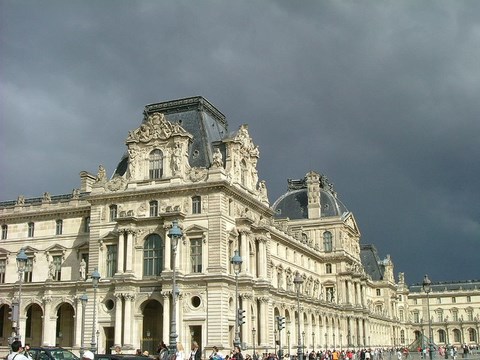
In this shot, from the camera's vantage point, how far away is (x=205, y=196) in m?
56.8

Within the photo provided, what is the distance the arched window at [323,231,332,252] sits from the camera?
9975 centimetres

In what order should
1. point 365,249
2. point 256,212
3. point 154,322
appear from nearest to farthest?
point 154,322, point 256,212, point 365,249

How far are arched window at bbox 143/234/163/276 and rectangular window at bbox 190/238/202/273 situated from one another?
2.70 metres

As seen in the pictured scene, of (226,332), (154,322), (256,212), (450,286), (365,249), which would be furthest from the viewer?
(450,286)

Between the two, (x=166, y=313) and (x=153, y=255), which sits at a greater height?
(x=153, y=255)

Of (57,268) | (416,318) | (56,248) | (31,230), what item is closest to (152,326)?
(57,268)

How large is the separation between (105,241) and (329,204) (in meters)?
50.8

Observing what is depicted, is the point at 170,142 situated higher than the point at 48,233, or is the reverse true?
the point at 170,142

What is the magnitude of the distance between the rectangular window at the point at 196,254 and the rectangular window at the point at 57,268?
16.0 m

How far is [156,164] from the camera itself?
195ft

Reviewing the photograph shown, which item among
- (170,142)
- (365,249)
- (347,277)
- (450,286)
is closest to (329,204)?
(347,277)

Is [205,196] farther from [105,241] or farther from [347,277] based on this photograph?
[347,277]

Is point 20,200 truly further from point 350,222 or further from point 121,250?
point 350,222

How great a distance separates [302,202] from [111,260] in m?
50.7
